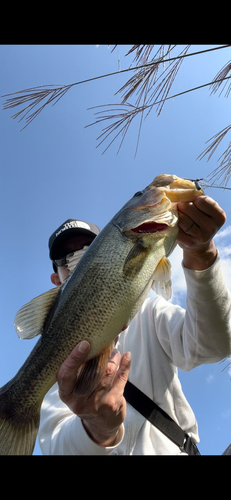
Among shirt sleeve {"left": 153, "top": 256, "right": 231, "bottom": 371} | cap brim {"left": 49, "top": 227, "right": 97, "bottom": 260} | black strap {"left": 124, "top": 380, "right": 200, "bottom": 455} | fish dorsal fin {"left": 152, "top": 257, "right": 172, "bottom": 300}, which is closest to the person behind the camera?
fish dorsal fin {"left": 152, "top": 257, "right": 172, "bottom": 300}

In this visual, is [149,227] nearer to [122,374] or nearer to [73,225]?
[122,374]

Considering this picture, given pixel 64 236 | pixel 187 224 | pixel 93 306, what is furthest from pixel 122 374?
pixel 64 236

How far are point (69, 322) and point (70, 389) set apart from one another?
0.53 m

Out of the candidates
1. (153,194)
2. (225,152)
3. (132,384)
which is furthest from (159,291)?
(225,152)

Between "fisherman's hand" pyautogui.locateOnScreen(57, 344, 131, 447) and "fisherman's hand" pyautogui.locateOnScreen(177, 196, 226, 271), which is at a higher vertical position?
"fisherman's hand" pyautogui.locateOnScreen(177, 196, 226, 271)

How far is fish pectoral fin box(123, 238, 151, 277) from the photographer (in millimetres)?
2002

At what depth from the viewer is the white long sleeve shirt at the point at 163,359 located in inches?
101

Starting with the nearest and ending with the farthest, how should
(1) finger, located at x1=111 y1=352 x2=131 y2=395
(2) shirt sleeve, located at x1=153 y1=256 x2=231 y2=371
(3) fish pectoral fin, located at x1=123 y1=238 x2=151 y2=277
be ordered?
1. (3) fish pectoral fin, located at x1=123 y1=238 x2=151 y2=277
2. (1) finger, located at x1=111 y1=352 x2=131 y2=395
3. (2) shirt sleeve, located at x1=153 y1=256 x2=231 y2=371

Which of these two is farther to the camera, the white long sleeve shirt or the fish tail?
the white long sleeve shirt

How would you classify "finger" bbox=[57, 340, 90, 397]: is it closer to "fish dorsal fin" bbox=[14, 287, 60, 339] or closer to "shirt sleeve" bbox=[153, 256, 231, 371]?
"fish dorsal fin" bbox=[14, 287, 60, 339]

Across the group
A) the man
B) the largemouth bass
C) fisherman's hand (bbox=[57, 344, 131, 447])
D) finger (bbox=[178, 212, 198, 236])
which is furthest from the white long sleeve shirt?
the largemouth bass

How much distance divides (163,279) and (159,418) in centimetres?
167

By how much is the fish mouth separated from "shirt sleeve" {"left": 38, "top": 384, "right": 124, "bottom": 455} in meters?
1.80
